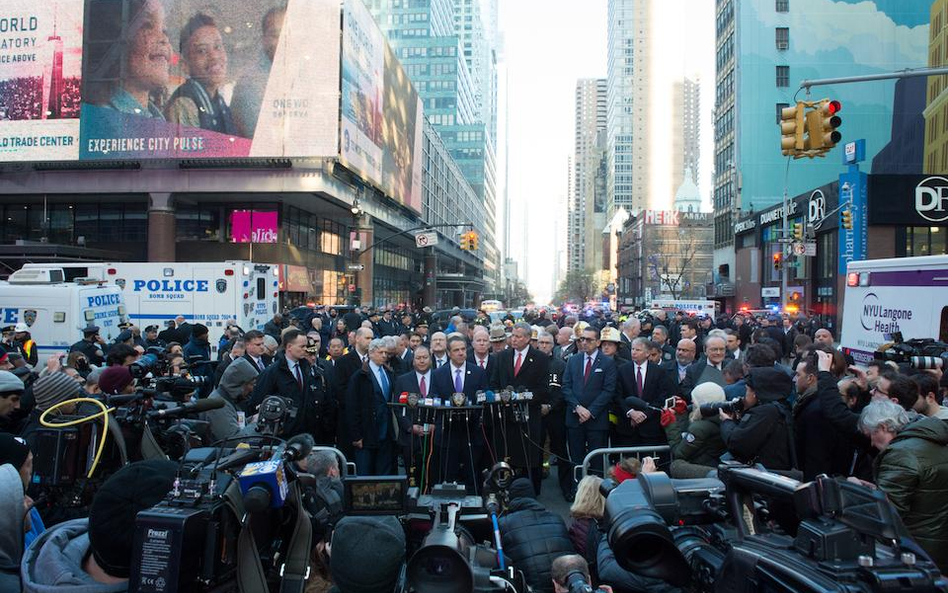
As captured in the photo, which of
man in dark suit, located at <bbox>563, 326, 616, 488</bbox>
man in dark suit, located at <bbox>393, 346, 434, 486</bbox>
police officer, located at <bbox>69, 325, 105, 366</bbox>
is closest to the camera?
man in dark suit, located at <bbox>393, 346, 434, 486</bbox>

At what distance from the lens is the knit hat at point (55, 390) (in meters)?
4.66

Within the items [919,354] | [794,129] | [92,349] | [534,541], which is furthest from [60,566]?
[794,129]

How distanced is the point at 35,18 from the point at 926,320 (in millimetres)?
44638

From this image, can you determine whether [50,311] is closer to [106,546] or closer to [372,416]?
[372,416]

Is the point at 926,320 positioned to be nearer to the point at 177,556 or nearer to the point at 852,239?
the point at 177,556

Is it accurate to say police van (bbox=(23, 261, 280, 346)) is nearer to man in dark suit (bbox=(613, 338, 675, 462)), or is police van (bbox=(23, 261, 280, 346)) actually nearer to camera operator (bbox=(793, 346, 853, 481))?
man in dark suit (bbox=(613, 338, 675, 462))

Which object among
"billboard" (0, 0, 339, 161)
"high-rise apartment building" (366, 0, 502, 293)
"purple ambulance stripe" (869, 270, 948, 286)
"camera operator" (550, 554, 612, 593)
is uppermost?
"high-rise apartment building" (366, 0, 502, 293)

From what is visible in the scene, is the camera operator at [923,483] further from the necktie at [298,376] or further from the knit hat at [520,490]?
the necktie at [298,376]

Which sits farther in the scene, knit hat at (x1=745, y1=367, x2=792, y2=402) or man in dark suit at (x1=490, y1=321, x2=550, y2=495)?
man in dark suit at (x1=490, y1=321, x2=550, y2=495)

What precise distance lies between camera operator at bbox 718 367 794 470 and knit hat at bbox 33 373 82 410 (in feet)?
16.1

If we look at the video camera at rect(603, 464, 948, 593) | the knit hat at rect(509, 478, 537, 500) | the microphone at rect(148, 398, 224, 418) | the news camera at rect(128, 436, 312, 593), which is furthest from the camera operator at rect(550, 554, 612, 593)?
the microphone at rect(148, 398, 224, 418)

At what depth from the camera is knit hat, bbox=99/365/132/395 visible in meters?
5.11

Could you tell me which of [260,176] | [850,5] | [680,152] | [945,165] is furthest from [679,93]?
[260,176]

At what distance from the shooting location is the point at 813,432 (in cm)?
543
